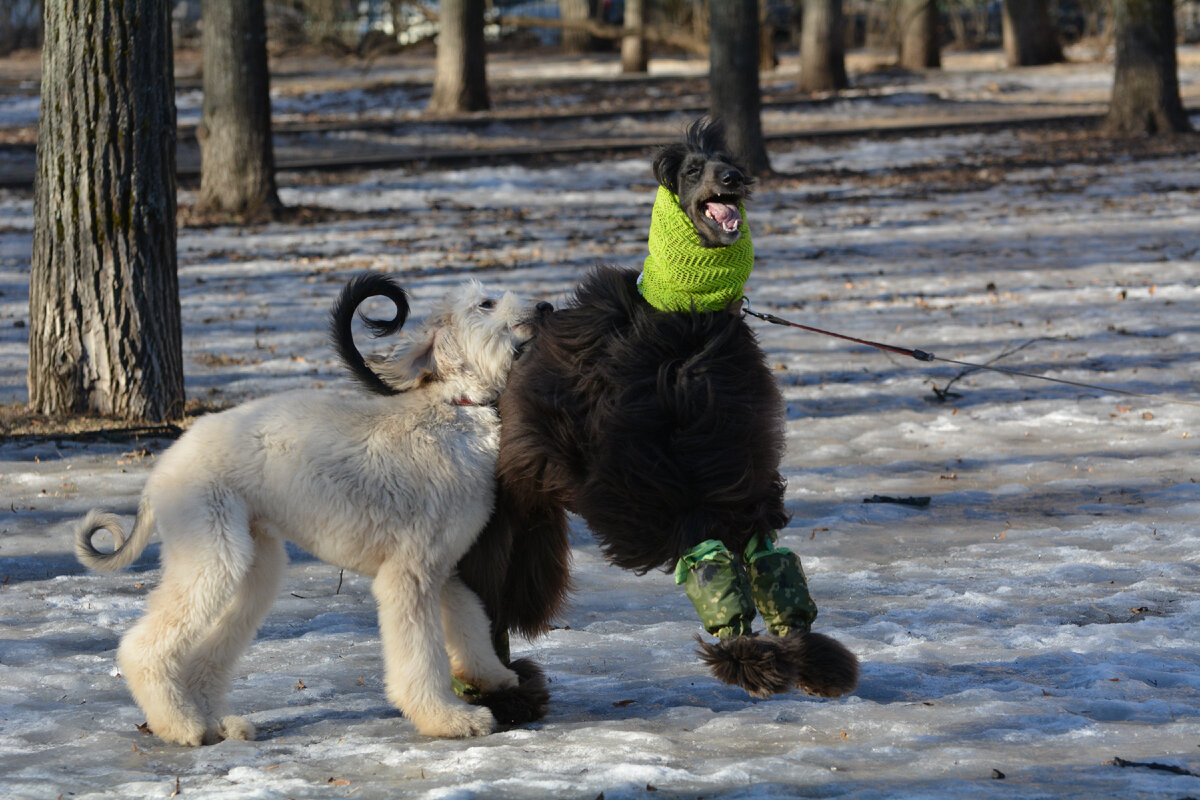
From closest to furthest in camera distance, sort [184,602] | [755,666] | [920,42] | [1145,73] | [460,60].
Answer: [755,666] → [184,602] → [1145,73] → [460,60] → [920,42]

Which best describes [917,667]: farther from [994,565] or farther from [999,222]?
[999,222]

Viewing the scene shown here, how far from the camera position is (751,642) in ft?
11.0

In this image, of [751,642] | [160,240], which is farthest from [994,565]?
[160,240]

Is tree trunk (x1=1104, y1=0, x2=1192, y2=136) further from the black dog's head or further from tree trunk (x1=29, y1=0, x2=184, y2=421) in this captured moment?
the black dog's head

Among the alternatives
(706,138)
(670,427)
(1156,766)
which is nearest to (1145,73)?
(706,138)

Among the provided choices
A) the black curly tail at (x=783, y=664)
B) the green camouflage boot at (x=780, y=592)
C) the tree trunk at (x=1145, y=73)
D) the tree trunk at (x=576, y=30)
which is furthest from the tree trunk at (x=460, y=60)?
the black curly tail at (x=783, y=664)

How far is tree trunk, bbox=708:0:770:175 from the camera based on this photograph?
15328 mm

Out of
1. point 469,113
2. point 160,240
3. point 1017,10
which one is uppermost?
point 1017,10

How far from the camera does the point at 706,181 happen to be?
3.58 metres

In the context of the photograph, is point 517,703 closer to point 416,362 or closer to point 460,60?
point 416,362

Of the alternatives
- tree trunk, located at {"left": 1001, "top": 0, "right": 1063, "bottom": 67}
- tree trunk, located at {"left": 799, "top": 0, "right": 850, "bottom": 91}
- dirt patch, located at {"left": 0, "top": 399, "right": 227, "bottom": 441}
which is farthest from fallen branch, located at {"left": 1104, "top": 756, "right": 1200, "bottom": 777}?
tree trunk, located at {"left": 1001, "top": 0, "right": 1063, "bottom": 67}

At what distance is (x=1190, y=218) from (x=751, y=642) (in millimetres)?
11921

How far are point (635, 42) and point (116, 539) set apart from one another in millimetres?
26571

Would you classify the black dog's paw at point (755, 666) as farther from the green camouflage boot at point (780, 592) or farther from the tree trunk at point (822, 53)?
the tree trunk at point (822, 53)
